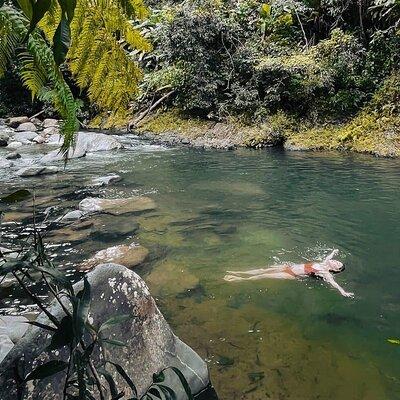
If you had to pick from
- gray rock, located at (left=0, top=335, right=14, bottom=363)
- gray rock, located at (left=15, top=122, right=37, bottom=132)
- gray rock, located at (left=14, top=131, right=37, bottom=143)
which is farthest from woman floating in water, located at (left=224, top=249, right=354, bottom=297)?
gray rock, located at (left=15, top=122, right=37, bottom=132)

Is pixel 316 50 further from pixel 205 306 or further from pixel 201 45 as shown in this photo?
pixel 205 306

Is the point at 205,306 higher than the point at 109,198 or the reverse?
higher

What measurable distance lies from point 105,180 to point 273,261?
5801mm

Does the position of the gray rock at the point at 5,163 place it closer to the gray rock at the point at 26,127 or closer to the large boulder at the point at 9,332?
the gray rock at the point at 26,127

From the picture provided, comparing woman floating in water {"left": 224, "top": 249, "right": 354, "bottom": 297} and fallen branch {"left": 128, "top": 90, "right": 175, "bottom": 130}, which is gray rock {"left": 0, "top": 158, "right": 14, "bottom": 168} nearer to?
fallen branch {"left": 128, "top": 90, "right": 175, "bottom": 130}

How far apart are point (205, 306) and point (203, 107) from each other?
13.0 m

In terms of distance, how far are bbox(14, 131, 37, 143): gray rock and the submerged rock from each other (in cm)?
1307

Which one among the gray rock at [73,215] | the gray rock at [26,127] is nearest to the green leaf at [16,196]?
the gray rock at [73,215]

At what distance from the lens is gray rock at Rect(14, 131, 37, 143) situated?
677 inches

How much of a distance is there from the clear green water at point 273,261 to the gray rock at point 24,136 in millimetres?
7166

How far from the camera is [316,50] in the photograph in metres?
14.3

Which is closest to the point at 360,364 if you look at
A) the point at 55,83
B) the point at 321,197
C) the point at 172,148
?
the point at 55,83

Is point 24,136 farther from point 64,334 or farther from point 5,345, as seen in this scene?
point 64,334

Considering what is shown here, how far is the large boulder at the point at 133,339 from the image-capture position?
2586 millimetres
